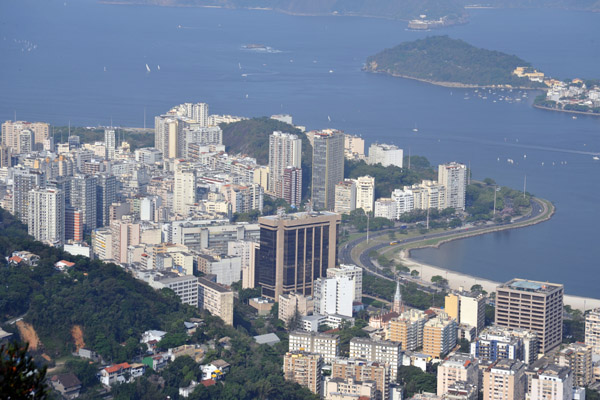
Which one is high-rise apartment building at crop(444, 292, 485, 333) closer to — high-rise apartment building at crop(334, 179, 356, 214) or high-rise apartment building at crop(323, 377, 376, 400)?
high-rise apartment building at crop(323, 377, 376, 400)

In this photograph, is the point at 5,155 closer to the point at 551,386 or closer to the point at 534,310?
the point at 534,310

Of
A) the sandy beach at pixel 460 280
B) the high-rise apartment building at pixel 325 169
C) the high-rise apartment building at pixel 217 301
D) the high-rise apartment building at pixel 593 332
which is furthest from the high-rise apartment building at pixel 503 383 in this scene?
the high-rise apartment building at pixel 325 169

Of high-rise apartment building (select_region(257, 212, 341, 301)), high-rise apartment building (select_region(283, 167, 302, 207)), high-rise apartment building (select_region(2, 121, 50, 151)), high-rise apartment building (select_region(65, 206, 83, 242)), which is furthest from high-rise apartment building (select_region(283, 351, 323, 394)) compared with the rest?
high-rise apartment building (select_region(2, 121, 50, 151))

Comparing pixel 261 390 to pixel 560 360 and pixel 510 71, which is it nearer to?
pixel 560 360

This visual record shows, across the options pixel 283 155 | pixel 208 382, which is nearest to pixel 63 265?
pixel 208 382

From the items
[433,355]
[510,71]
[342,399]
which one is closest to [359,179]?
[433,355]

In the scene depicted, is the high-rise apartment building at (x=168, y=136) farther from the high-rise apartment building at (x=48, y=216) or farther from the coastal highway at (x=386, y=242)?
the high-rise apartment building at (x=48, y=216)

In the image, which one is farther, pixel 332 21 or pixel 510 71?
pixel 332 21
